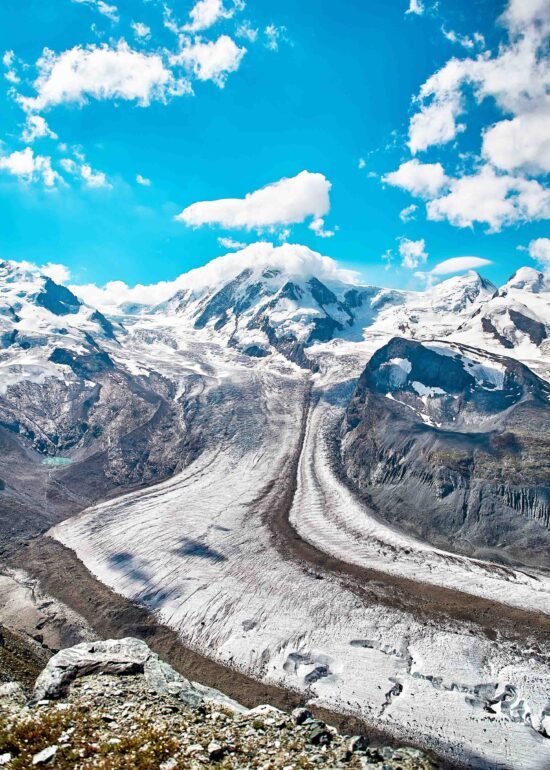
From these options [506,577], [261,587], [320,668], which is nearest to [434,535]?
[506,577]

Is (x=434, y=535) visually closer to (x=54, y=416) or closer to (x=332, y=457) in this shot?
(x=332, y=457)

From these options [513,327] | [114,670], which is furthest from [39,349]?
[114,670]

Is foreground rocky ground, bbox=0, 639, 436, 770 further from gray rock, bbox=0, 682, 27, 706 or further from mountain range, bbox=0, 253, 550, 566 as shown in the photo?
mountain range, bbox=0, 253, 550, 566

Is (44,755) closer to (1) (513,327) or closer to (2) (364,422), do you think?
(2) (364,422)

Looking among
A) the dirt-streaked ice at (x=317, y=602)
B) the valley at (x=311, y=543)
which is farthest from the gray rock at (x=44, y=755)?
the dirt-streaked ice at (x=317, y=602)

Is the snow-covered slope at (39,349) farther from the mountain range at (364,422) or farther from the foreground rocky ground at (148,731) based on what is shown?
the foreground rocky ground at (148,731)

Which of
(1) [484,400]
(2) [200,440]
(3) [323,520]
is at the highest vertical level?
(1) [484,400]

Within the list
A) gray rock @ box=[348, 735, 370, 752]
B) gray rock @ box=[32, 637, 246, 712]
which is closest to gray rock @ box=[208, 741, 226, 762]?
gray rock @ box=[348, 735, 370, 752]
